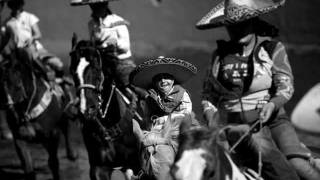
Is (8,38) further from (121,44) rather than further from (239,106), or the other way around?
(239,106)

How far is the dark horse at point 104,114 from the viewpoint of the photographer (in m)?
7.07

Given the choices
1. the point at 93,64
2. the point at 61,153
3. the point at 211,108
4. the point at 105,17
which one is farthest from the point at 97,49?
the point at 61,153

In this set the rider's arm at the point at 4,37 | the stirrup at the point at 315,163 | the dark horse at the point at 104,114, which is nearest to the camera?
the stirrup at the point at 315,163

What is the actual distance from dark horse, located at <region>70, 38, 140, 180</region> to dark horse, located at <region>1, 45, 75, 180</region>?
1416 millimetres

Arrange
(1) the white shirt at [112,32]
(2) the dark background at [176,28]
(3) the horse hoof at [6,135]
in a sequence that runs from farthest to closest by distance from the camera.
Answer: (2) the dark background at [176,28]
(3) the horse hoof at [6,135]
(1) the white shirt at [112,32]

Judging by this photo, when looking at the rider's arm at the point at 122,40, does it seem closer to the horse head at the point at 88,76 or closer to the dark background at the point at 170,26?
the horse head at the point at 88,76

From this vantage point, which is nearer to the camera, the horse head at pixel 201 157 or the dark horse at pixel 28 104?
the horse head at pixel 201 157

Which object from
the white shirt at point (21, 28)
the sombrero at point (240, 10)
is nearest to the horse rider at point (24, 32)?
the white shirt at point (21, 28)

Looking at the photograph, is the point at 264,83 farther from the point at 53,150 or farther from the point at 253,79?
the point at 53,150

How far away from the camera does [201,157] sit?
379 centimetres

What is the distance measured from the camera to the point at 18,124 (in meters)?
8.77

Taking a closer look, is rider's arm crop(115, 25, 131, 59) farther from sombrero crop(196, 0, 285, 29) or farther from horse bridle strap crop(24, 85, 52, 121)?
sombrero crop(196, 0, 285, 29)

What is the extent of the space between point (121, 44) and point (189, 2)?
59.8 ft

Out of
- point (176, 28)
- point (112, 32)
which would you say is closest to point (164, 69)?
point (112, 32)
